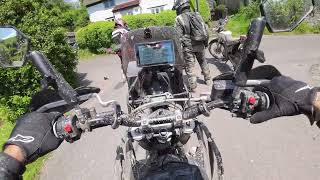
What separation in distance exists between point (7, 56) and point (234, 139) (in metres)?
4.91

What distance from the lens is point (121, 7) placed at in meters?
50.6

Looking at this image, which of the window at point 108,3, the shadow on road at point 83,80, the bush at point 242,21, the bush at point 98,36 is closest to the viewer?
the shadow on road at point 83,80

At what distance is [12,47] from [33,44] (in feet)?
26.8

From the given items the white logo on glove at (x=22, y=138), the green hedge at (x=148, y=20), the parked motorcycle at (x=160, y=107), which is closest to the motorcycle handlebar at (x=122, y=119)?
the parked motorcycle at (x=160, y=107)

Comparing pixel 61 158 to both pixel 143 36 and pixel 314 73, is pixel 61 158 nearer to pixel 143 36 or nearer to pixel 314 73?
pixel 143 36

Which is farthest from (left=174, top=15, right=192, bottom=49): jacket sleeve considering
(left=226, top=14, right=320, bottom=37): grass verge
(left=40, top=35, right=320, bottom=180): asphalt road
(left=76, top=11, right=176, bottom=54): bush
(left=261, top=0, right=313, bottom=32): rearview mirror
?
(left=76, top=11, right=176, bottom=54): bush

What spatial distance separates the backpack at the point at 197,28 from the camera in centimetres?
979

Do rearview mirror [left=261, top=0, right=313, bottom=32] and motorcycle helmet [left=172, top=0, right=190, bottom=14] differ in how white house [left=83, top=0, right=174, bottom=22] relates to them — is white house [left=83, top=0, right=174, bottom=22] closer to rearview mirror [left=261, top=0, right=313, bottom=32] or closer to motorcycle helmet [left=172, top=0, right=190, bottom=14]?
motorcycle helmet [left=172, top=0, right=190, bottom=14]

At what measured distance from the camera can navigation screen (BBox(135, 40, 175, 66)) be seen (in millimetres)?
3652

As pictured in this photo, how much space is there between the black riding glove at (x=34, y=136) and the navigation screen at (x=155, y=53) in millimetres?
1527

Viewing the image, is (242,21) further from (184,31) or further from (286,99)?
(286,99)

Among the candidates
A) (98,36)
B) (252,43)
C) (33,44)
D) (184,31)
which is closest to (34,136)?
(252,43)

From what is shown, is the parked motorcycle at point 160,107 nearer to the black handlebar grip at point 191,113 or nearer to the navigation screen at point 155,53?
the black handlebar grip at point 191,113

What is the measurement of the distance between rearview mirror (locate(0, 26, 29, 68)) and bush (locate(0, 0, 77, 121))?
687 centimetres
